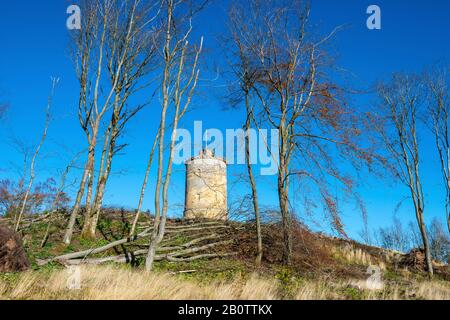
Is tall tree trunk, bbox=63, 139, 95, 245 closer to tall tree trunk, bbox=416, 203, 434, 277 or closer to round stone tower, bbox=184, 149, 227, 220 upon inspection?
round stone tower, bbox=184, 149, 227, 220

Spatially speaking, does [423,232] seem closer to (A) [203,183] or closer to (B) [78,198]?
(A) [203,183]

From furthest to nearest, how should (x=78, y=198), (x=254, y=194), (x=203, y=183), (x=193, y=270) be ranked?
1. (x=203, y=183)
2. (x=78, y=198)
3. (x=254, y=194)
4. (x=193, y=270)

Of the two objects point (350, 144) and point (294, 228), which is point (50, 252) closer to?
point (294, 228)

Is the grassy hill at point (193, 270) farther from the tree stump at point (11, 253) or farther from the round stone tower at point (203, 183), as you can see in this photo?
the round stone tower at point (203, 183)

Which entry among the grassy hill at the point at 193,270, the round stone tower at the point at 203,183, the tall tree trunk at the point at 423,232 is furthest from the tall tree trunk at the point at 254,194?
the round stone tower at the point at 203,183

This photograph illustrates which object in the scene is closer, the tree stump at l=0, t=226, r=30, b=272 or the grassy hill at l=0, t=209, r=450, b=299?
the grassy hill at l=0, t=209, r=450, b=299

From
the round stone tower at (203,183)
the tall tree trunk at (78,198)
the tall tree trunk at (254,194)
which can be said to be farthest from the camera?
the round stone tower at (203,183)

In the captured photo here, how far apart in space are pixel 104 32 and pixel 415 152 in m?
15.3

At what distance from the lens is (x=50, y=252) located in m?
10.6

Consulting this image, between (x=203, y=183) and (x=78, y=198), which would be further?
(x=203, y=183)

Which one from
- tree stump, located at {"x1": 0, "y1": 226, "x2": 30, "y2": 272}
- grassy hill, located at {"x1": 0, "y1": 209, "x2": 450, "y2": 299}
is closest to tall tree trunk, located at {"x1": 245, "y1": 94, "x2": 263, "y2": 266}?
grassy hill, located at {"x1": 0, "y1": 209, "x2": 450, "y2": 299}

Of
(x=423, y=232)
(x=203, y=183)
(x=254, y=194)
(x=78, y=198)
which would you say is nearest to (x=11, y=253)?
(x=78, y=198)

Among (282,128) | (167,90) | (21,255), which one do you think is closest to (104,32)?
(167,90)
